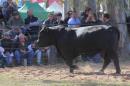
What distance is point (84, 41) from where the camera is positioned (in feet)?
48.1

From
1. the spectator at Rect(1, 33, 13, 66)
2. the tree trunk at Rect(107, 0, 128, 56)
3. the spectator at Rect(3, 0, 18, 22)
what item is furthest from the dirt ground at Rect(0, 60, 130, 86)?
the tree trunk at Rect(107, 0, 128, 56)

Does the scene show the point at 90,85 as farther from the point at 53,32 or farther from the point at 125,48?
the point at 125,48

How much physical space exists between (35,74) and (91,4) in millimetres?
7881

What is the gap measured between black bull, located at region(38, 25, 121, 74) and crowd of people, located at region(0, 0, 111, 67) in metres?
1.68

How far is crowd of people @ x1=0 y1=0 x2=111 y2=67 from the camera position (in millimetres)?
17281

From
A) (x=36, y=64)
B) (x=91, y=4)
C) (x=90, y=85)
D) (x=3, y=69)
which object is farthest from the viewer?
(x=91, y=4)

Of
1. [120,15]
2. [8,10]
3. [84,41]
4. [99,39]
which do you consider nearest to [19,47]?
[8,10]

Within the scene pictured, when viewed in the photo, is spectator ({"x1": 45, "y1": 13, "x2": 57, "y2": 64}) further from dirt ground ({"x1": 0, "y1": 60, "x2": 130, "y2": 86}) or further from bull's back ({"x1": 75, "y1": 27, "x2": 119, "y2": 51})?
bull's back ({"x1": 75, "y1": 27, "x2": 119, "y2": 51})

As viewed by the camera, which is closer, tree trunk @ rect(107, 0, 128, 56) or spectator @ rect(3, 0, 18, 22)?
spectator @ rect(3, 0, 18, 22)

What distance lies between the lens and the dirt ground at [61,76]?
12608 millimetres

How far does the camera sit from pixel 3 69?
15.9m

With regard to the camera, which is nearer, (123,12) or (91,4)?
(123,12)

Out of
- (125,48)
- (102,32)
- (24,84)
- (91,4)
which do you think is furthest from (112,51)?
(91,4)

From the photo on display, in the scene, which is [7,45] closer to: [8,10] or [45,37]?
[8,10]
